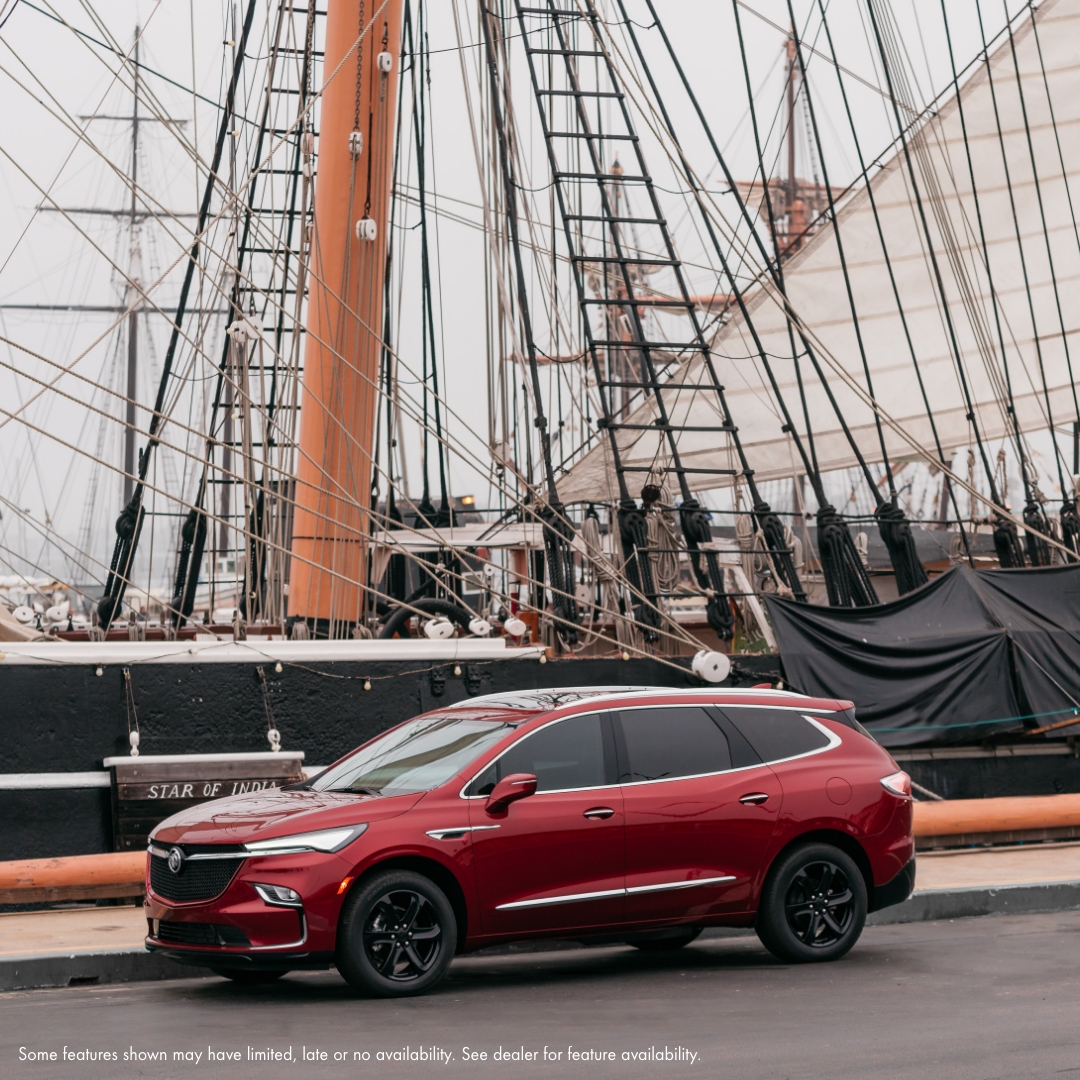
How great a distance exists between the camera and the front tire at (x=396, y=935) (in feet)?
26.3

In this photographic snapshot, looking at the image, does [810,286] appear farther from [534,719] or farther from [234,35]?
[534,719]

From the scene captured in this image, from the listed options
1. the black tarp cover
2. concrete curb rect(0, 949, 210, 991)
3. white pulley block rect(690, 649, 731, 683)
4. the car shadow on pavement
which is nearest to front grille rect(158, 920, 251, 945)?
the car shadow on pavement

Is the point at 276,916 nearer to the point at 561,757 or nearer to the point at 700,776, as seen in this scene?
the point at 561,757

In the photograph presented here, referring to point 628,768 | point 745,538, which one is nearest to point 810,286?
point 745,538

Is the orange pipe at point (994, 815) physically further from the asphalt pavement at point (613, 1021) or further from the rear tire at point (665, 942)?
the rear tire at point (665, 942)

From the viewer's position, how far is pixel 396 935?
26.8 feet

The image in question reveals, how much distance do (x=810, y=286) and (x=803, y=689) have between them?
13229 mm

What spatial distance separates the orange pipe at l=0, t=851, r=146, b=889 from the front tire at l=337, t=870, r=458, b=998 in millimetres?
2997

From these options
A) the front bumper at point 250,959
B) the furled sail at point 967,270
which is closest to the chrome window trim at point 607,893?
the front bumper at point 250,959

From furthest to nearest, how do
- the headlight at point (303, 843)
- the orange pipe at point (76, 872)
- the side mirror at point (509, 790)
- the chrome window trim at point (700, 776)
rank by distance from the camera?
the orange pipe at point (76, 872) → the chrome window trim at point (700, 776) → the side mirror at point (509, 790) → the headlight at point (303, 843)

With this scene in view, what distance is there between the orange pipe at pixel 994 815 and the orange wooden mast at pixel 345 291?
17.2 ft

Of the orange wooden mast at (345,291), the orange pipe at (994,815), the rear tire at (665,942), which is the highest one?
the orange wooden mast at (345,291)

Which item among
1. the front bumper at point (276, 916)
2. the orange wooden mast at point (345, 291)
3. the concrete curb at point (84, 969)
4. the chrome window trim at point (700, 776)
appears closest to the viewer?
the front bumper at point (276, 916)

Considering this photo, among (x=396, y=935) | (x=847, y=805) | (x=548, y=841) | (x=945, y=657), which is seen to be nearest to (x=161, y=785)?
(x=396, y=935)
